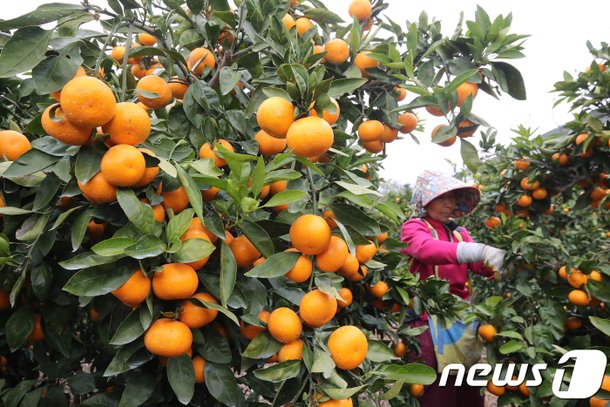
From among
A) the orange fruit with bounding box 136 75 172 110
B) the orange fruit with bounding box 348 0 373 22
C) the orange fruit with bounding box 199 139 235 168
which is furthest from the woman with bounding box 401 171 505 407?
the orange fruit with bounding box 136 75 172 110

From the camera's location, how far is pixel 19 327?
92cm

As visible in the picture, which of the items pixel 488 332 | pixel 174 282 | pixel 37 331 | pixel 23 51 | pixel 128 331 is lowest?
pixel 488 332

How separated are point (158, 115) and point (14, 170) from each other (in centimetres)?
49

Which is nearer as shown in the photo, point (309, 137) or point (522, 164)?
point (309, 137)

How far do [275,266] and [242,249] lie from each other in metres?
0.11

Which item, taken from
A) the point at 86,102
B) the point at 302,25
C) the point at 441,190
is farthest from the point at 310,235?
the point at 441,190

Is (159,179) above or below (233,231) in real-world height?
above

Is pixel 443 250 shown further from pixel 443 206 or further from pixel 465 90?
pixel 465 90

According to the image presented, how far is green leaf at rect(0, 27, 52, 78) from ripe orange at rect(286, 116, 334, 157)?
452 mm

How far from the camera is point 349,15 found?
4.58 feet

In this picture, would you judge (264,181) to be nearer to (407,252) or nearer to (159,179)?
(159,179)

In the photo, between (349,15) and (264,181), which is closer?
(264,181)

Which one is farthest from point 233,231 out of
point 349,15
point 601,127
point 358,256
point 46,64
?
point 601,127

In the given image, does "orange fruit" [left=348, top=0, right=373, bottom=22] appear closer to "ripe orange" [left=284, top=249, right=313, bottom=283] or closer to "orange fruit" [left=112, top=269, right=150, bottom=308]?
"ripe orange" [left=284, top=249, right=313, bottom=283]
